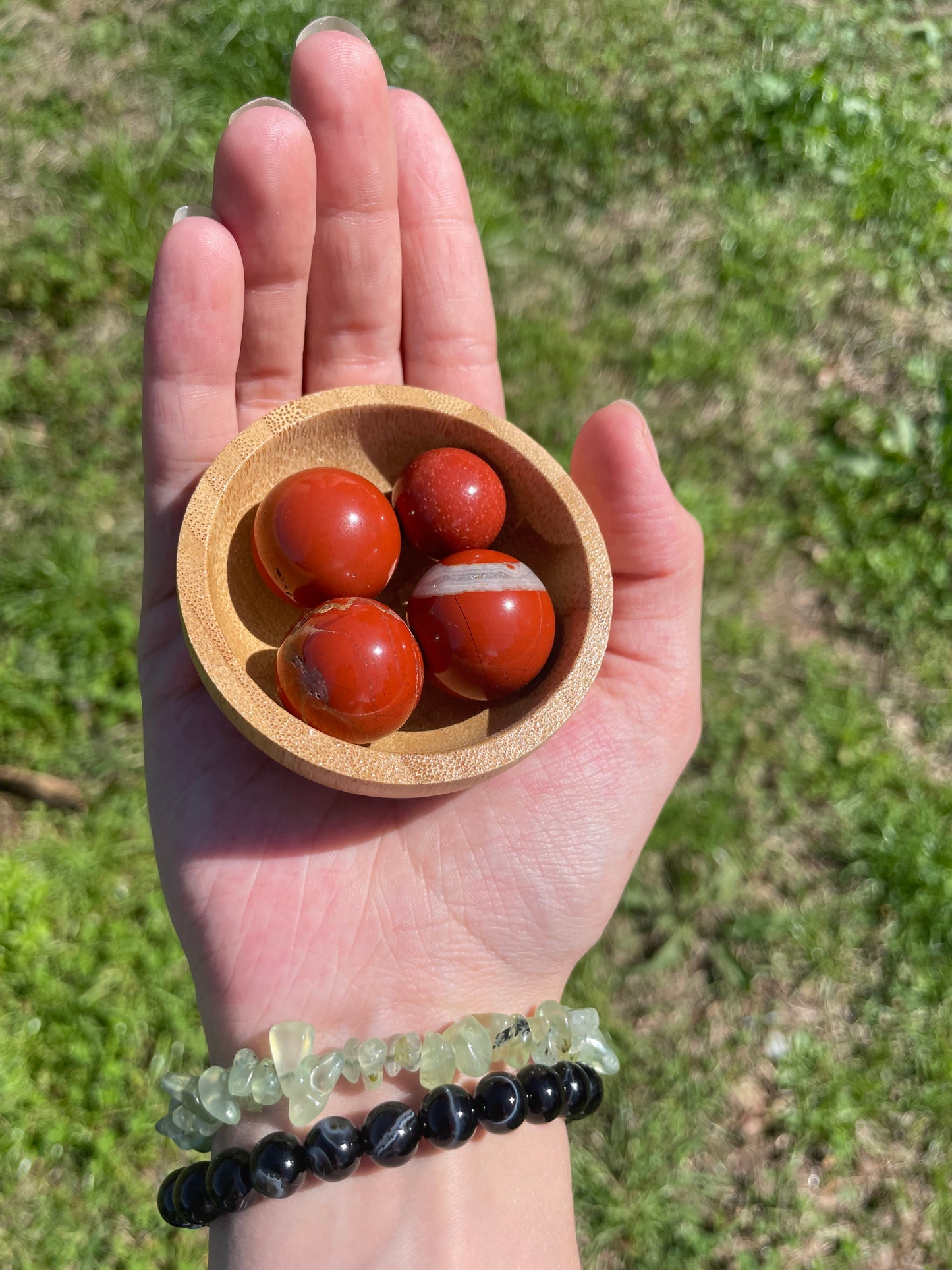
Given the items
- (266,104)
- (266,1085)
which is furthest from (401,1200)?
(266,104)

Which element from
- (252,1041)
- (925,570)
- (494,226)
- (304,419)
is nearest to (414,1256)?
(252,1041)

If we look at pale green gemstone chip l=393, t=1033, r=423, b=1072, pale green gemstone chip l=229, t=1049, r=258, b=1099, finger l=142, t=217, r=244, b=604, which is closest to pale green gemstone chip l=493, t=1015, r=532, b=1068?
pale green gemstone chip l=393, t=1033, r=423, b=1072

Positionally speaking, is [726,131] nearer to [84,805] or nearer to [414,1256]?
[84,805]

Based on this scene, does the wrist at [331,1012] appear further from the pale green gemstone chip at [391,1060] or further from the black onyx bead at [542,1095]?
the black onyx bead at [542,1095]

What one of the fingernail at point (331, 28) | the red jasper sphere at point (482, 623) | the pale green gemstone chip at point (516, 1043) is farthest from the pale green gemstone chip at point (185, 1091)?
the fingernail at point (331, 28)

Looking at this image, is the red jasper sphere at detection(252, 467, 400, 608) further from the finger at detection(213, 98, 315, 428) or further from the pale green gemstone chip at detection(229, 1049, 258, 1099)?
the pale green gemstone chip at detection(229, 1049, 258, 1099)

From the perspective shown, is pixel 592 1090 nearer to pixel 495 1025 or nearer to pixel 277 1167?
pixel 495 1025
